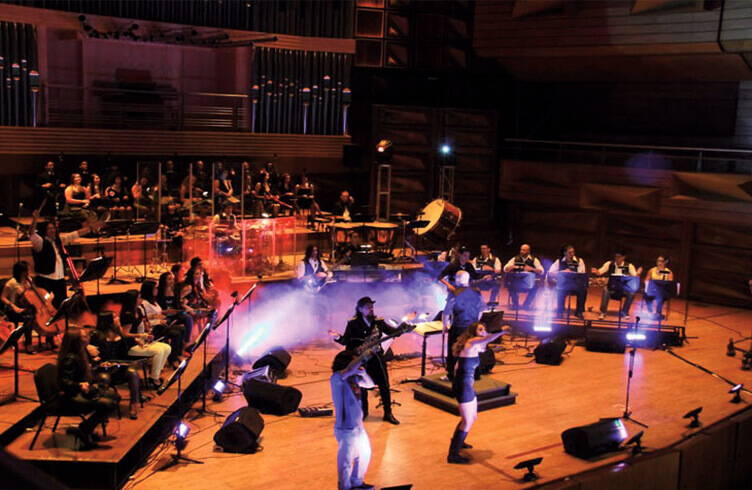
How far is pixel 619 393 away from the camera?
11.4 m

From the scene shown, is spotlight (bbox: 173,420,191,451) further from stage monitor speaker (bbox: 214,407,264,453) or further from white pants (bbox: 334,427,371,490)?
white pants (bbox: 334,427,371,490)

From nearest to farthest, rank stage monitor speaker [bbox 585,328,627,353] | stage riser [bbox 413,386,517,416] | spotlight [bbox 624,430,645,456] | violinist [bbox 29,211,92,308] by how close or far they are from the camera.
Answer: spotlight [bbox 624,430,645,456] → stage riser [bbox 413,386,517,416] → violinist [bbox 29,211,92,308] → stage monitor speaker [bbox 585,328,627,353]

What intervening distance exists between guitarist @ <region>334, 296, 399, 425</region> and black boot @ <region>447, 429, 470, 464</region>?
1.12 metres

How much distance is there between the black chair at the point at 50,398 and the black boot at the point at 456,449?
350 cm

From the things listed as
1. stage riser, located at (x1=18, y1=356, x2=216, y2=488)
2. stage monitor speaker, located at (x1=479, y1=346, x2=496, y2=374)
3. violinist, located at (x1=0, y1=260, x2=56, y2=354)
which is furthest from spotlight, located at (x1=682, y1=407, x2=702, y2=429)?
violinist, located at (x1=0, y1=260, x2=56, y2=354)

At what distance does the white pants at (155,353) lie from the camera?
9695 mm

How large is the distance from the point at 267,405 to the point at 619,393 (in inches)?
187

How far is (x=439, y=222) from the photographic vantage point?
52.3ft

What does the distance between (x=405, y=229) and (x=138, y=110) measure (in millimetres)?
6515

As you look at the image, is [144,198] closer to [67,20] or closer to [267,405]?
[67,20]

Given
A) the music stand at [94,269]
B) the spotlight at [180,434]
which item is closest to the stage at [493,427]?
the spotlight at [180,434]

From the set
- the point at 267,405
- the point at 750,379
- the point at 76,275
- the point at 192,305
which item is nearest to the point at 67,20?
the point at 76,275

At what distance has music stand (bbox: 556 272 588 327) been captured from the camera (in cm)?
1405

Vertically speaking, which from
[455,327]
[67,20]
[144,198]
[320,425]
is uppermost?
[67,20]
